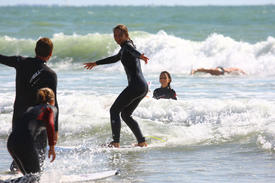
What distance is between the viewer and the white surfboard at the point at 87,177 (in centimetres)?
609

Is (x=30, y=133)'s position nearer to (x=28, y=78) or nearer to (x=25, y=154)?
(x=25, y=154)

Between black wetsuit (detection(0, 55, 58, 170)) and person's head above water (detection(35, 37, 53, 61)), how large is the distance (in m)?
0.06

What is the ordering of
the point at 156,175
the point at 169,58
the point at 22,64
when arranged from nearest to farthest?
the point at 22,64 < the point at 156,175 < the point at 169,58

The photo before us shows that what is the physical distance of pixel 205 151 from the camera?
7.91 metres

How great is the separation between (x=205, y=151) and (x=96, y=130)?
8.24 ft

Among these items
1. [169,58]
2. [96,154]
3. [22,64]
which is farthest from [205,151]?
[169,58]

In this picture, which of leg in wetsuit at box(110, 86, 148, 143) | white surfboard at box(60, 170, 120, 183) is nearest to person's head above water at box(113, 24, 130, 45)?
leg in wetsuit at box(110, 86, 148, 143)

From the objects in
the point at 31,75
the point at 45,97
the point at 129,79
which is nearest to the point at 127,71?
the point at 129,79

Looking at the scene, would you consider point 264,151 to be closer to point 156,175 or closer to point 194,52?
point 156,175

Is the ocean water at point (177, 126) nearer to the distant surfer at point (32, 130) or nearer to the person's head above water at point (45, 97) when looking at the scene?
the distant surfer at point (32, 130)

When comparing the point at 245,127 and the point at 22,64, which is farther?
the point at 245,127

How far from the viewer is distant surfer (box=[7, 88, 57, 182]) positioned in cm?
502

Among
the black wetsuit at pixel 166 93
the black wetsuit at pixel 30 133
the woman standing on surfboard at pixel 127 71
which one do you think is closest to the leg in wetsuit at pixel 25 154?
the black wetsuit at pixel 30 133

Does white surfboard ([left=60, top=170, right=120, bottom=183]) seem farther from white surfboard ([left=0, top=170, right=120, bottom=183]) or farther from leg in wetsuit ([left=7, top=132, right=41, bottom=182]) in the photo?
leg in wetsuit ([left=7, top=132, right=41, bottom=182])
